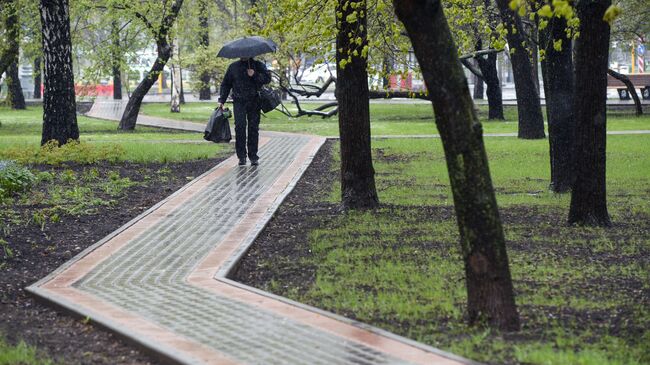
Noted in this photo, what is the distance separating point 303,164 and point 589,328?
11.5 meters

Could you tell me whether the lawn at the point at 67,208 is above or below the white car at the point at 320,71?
below

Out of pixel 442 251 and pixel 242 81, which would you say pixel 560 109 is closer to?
pixel 442 251

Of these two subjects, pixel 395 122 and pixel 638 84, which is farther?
pixel 638 84

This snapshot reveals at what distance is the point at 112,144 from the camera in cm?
2159

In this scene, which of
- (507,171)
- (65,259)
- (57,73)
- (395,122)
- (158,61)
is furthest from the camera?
(395,122)

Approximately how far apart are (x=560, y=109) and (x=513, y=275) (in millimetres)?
5495

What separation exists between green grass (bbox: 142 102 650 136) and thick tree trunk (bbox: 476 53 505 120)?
1.15 feet

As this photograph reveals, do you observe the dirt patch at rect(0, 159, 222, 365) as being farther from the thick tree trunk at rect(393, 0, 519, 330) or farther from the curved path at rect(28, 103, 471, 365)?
the thick tree trunk at rect(393, 0, 519, 330)

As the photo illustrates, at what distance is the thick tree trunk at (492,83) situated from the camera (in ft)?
104

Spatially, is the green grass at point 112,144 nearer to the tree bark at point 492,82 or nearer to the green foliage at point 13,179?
the green foliage at point 13,179

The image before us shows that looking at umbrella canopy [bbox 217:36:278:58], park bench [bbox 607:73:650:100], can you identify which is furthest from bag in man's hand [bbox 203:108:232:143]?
park bench [bbox 607:73:650:100]

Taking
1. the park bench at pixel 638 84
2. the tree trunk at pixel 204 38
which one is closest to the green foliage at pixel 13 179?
the tree trunk at pixel 204 38

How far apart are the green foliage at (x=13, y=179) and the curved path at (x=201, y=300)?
1.74 m

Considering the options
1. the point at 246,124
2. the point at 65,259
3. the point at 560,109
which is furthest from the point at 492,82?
the point at 65,259
